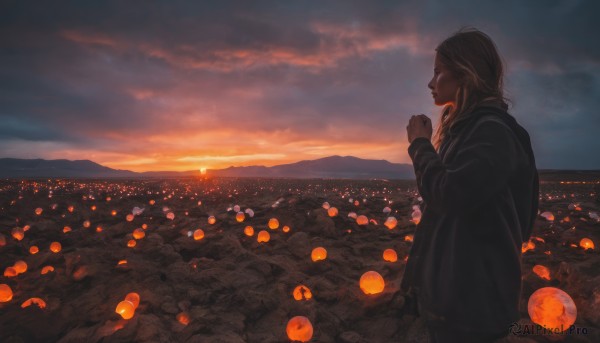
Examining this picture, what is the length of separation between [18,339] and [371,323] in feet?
15.4

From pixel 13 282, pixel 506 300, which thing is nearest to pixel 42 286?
pixel 13 282

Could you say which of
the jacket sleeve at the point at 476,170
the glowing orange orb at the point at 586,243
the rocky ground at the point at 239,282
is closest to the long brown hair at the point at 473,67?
the jacket sleeve at the point at 476,170

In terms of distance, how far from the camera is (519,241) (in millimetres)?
2242

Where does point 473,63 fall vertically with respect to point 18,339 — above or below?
above

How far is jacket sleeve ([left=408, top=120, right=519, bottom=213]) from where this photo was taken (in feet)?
6.41

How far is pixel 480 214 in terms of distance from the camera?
2.15m

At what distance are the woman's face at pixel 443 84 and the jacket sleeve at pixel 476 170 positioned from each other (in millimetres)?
546

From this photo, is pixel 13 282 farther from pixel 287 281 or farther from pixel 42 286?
pixel 287 281

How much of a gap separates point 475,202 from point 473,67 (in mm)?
1101

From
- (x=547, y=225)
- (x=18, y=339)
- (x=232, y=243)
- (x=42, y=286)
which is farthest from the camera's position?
(x=547, y=225)

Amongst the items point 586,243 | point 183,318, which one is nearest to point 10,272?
point 183,318

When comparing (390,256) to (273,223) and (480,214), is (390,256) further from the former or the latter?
(480,214)

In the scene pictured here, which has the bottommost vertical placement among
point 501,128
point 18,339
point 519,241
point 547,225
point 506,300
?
point 18,339

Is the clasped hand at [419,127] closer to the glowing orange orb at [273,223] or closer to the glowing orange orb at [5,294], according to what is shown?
the glowing orange orb at [5,294]
